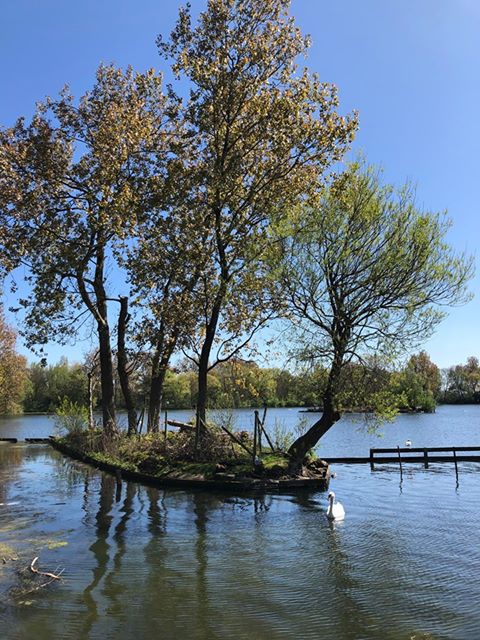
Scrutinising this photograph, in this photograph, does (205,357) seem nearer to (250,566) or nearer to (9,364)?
(250,566)

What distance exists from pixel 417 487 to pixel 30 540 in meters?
13.4

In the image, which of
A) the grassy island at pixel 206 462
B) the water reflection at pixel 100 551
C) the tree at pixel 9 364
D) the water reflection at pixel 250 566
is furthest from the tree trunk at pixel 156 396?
the tree at pixel 9 364

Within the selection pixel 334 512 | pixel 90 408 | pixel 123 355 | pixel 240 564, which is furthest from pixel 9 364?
pixel 240 564

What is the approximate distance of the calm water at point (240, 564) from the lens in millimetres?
7008

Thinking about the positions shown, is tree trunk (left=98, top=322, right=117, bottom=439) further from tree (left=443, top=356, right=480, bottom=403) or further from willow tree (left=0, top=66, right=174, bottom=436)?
tree (left=443, top=356, right=480, bottom=403)

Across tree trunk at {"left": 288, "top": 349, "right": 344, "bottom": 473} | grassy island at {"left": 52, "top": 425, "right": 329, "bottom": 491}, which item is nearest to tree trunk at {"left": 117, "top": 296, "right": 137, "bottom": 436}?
grassy island at {"left": 52, "top": 425, "right": 329, "bottom": 491}

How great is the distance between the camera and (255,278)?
754 inches

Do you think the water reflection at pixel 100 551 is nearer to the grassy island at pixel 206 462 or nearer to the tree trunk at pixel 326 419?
the grassy island at pixel 206 462

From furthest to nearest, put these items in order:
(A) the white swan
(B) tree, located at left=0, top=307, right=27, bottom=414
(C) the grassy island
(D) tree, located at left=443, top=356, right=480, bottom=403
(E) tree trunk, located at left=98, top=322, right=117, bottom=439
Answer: (D) tree, located at left=443, top=356, right=480, bottom=403, (B) tree, located at left=0, top=307, right=27, bottom=414, (E) tree trunk, located at left=98, top=322, right=117, bottom=439, (C) the grassy island, (A) the white swan

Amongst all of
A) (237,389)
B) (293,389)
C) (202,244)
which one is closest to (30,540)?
(293,389)

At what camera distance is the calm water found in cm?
701

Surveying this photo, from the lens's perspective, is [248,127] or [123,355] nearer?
[248,127]

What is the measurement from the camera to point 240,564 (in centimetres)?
952

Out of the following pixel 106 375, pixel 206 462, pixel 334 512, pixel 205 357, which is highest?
pixel 205 357
